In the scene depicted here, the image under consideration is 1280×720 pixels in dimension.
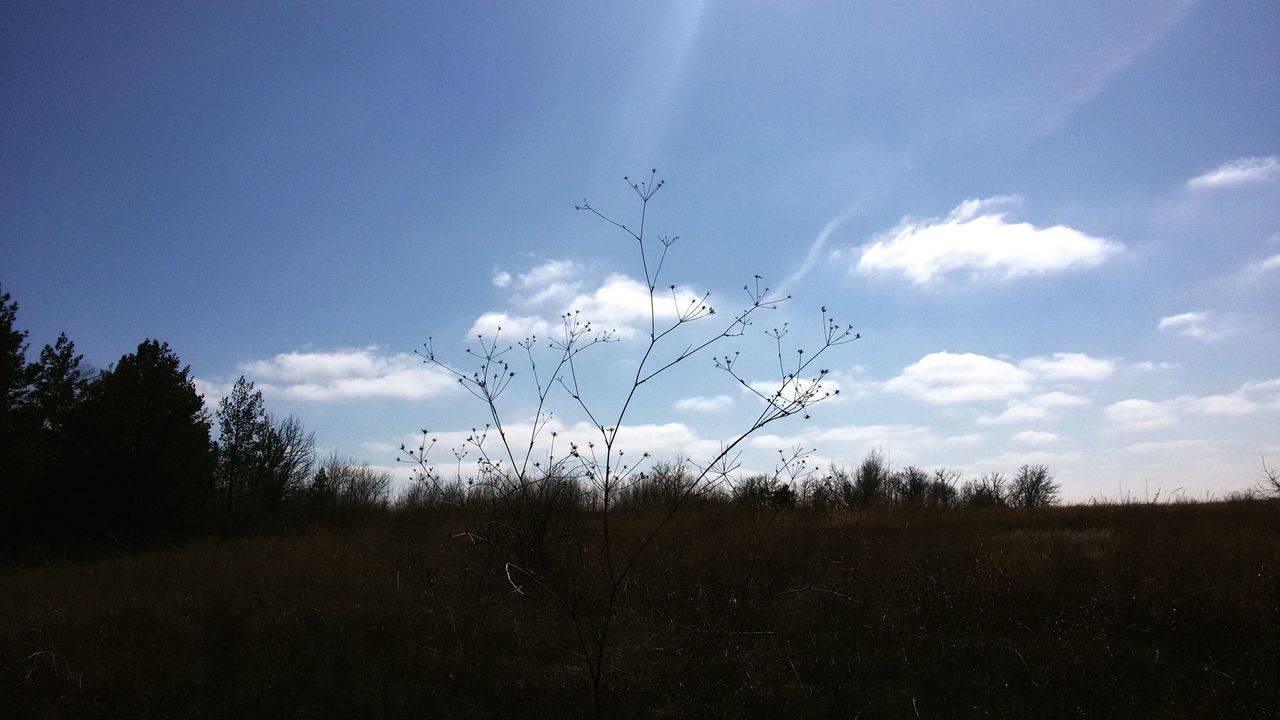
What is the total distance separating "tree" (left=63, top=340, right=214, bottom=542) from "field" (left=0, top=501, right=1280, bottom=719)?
11068 millimetres

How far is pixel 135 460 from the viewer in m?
22.7

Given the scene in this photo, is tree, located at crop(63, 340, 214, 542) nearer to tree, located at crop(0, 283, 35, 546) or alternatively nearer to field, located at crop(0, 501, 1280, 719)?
tree, located at crop(0, 283, 35, 546)

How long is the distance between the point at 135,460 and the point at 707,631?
22950 millimetres

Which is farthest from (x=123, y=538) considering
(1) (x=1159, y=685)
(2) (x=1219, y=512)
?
(2) (x=1219, y=512)

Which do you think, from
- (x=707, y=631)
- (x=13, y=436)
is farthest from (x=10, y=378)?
(x=707, y=631)

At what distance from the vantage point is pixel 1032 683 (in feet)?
23.6

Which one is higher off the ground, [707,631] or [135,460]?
[135,460]

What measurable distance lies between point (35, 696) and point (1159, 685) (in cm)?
1230

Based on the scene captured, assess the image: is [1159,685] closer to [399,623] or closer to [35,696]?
[399,623]

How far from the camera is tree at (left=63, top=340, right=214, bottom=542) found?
72.9 ft

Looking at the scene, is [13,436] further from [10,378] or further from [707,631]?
[707,631]

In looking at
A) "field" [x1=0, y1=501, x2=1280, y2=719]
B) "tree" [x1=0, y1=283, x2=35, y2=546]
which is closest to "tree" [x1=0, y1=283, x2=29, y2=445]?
"tree" [x1=0, y1=283, x2=35, y2=546]

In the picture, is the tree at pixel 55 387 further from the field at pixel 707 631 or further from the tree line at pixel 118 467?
the field at pixel 707 631

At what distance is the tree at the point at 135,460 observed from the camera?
22.2m
